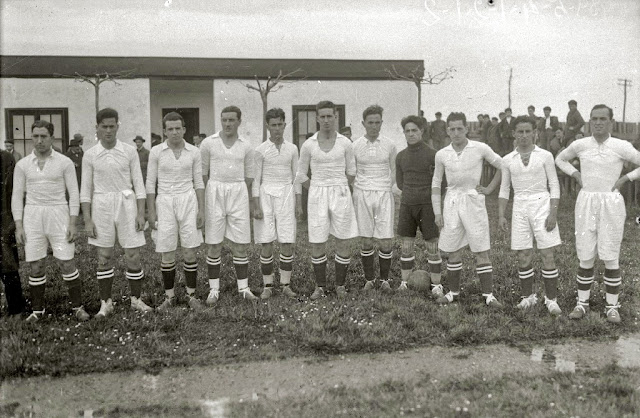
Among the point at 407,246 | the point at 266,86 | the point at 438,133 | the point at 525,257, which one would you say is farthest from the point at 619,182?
the point at 438,133

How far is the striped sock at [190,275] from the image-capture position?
6.76 metres

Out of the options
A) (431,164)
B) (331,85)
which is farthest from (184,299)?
(331,85)

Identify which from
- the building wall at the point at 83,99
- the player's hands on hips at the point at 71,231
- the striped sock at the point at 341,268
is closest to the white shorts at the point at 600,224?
the striped sock at the point at 341,268

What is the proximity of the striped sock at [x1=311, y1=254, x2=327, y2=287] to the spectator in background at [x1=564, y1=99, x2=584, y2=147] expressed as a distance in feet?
35.0

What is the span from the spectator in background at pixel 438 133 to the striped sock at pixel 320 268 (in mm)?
12514

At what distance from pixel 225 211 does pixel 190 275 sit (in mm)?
825

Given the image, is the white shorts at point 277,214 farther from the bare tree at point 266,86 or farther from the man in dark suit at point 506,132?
the man in dark suit at point 506,132

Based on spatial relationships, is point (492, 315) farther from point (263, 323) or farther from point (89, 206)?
point (89, 206)

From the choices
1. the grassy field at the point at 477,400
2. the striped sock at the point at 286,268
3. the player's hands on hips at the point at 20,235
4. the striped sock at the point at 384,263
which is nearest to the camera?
the grassy field at the point at 477,400

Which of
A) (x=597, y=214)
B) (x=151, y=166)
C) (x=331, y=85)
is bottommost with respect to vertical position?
(x=597, y=214)

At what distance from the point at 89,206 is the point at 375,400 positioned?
12.0 ft

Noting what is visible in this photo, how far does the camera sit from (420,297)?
686 cm

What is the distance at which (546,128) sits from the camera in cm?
1684

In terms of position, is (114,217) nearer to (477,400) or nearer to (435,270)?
(435,270)
